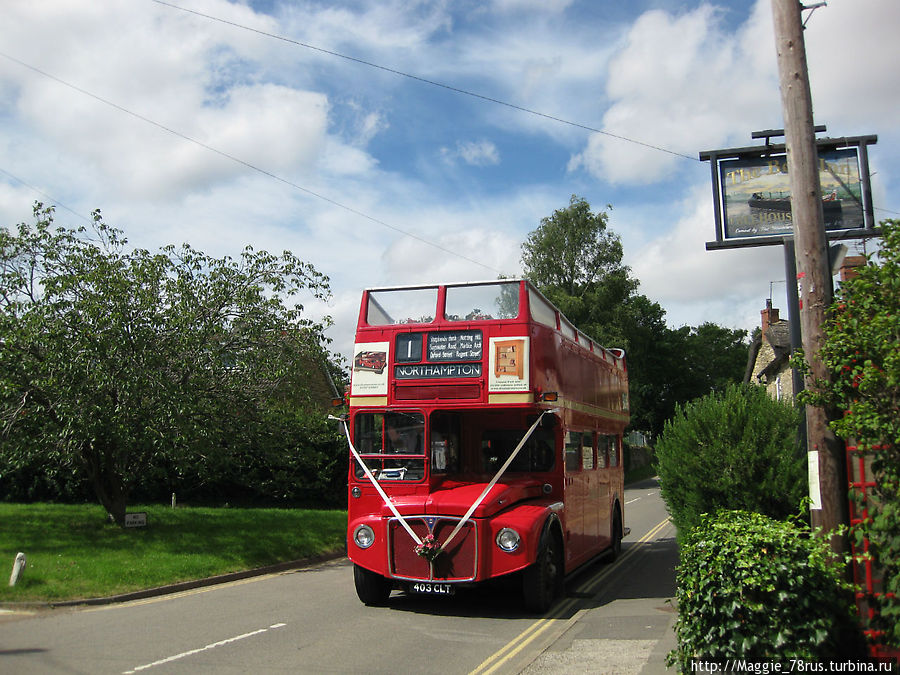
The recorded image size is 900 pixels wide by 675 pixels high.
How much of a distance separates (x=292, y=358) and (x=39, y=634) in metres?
8.85

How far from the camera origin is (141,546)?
583 inches

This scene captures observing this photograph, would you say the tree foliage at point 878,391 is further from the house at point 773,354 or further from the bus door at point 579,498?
the house at point 773,354

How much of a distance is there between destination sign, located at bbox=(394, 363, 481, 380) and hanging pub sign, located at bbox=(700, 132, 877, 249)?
333 cm

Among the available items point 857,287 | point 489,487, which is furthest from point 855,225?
point 489,487

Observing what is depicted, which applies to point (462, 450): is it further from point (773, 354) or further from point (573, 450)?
point (773, 354)

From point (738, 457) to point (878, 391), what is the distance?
4572 millimetres

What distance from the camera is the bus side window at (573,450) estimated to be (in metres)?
11.3

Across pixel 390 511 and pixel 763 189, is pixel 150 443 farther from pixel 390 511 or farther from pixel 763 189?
pixel 763 189

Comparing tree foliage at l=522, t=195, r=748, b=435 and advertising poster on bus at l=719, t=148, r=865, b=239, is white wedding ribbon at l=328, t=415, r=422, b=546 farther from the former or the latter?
tree foliage at l=522, t=195, r=748, b=435

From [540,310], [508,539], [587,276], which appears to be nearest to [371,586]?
[508,539]

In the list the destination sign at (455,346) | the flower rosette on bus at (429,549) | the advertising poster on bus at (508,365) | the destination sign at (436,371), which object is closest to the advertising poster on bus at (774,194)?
the advertising poster on bus at (508,365)

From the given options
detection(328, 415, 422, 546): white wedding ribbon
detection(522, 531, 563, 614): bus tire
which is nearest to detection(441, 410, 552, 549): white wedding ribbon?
detection(328, 415, 422, 546): white wedding ribbon

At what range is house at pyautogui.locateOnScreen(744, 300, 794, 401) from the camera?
37.5 meters

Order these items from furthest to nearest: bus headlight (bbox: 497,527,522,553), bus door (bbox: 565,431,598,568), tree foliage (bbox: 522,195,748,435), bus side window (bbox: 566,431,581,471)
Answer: tree foliage (bbox: 522,195,748,435) → bus side window (bbox: 566,431,581,471) → bus door (bbox: 565,431,598,568) → bus headlight (bbox: 497,527,522,553)
